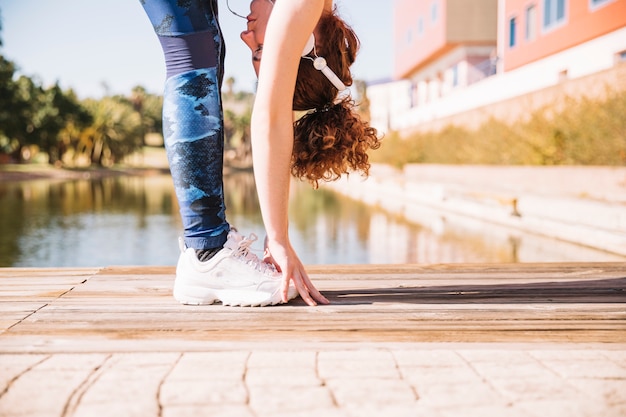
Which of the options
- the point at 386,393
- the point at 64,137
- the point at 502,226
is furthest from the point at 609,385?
the point at 64,137

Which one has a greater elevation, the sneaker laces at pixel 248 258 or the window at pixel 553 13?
the window at pixel 553 13

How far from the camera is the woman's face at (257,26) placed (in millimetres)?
1705

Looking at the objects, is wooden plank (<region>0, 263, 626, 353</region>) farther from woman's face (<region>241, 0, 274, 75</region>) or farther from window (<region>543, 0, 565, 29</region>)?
window (<region>543, 0, 565, 29</region>)

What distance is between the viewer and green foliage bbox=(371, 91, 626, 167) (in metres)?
8.37

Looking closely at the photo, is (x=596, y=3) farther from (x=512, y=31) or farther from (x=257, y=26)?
(x=257, y=26)

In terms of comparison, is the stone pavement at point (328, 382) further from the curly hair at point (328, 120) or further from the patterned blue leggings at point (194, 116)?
the curly hair at point (328, 120)

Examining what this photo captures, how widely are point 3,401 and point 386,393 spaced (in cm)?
53

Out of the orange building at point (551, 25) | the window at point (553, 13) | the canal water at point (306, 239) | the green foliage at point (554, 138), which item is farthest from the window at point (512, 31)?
the canal water at point (306, 239)

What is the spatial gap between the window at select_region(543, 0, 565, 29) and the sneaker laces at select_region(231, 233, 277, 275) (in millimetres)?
14595

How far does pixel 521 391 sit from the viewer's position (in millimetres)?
979

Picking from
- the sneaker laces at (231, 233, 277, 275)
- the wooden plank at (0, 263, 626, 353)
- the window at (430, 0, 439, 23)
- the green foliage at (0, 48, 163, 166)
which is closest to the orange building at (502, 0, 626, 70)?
the window at (430, 0, 439, 23)

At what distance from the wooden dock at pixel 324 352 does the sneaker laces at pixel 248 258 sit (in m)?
0.10

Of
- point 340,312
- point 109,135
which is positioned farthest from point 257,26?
point 109,135

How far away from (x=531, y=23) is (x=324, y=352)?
16.9 meters
